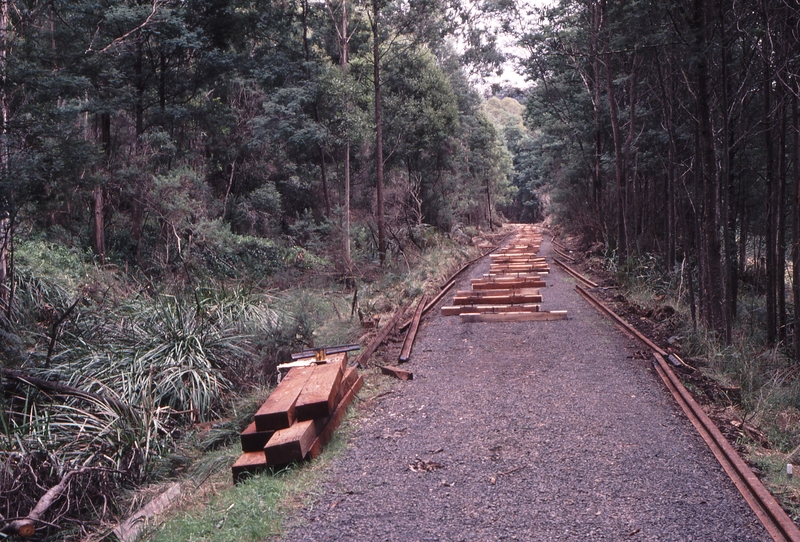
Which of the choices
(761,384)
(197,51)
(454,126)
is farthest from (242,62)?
(761,384)

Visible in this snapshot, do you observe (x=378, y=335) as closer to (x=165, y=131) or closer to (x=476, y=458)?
(x=476, y=458)

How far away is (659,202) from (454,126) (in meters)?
11.0

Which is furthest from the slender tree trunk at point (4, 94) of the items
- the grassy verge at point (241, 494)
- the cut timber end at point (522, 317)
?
the cut timber end at point (522, 317)

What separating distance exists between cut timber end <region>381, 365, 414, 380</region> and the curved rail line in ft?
9.19

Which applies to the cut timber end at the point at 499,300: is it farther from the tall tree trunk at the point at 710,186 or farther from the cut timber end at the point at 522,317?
the tall tree trunk at the point at 710,186

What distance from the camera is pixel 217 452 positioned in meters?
6.15

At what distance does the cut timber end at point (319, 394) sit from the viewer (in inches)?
202

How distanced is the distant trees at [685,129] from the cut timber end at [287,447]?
628cm

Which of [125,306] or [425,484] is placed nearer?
[425,484]

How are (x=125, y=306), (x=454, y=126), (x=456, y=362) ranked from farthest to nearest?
1. (x=454, y=126)
2. (x=125, y=306)
3. (x=456, y=362)

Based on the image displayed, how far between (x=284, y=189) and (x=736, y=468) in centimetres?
2404

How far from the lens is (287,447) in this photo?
472 cm

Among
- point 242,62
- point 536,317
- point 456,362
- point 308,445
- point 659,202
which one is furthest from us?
point 242,62

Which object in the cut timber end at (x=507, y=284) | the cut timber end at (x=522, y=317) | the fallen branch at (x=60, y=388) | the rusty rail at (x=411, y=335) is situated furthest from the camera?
the cut timber end at (x=507, y=284)
